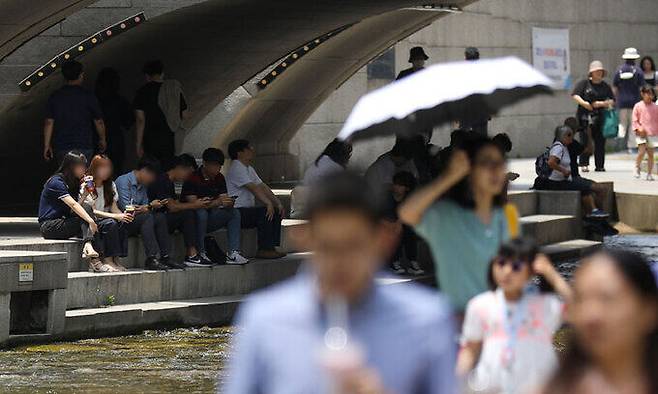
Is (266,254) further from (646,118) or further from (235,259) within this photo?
(646,118)

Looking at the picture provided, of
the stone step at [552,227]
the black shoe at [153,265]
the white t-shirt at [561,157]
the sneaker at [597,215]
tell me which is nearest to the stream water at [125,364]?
the black shoe at [153,265]

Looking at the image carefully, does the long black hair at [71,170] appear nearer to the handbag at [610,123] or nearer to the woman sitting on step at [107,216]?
the woman sitting on step at [107,216]

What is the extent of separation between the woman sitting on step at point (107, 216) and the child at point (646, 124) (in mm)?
11405

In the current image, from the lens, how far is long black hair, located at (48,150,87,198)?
13984mm

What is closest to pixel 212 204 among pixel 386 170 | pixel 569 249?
pixel 386 170

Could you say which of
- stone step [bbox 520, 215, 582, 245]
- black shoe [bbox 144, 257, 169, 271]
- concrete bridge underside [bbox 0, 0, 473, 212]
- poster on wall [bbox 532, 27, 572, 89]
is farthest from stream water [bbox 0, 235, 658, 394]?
poster on wall [bbox 532, 27, 572, 89]

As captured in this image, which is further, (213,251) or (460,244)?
(213,251)

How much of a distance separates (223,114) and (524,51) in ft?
30.8

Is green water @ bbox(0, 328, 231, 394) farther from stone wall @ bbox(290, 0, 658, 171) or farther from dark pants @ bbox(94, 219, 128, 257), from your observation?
stone wall @ bbox(290, 0, 658, 171)

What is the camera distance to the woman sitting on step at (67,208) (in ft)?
45.8

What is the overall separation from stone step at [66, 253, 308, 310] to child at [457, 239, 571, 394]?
326 inches

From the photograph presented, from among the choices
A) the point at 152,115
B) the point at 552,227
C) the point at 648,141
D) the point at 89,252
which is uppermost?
the point at 648,141

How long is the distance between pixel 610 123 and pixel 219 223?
10.6 meters

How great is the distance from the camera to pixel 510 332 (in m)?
5.67
